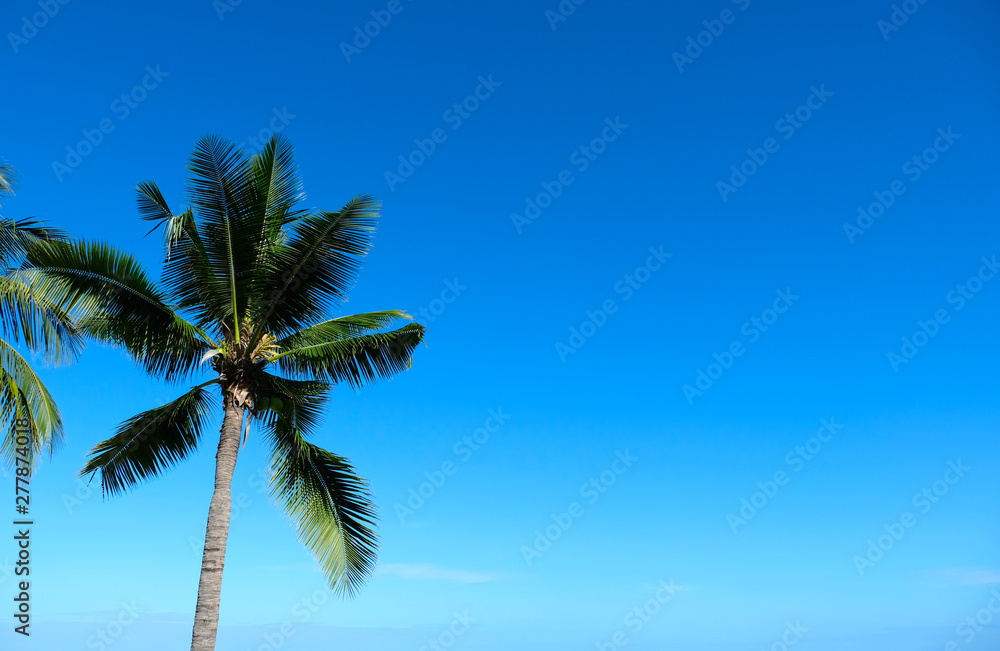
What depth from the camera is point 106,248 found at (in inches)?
562

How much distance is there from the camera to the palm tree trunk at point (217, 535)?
13445mm

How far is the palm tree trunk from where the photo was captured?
44.1 ft

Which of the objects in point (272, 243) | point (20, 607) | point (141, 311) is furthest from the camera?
point (272, 243)

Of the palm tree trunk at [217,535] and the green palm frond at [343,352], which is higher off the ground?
the green palm frond at [343,352]

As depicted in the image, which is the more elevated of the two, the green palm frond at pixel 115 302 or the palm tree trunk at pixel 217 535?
the green palm frond at pixel 115 302

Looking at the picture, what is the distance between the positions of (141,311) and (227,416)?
2.52 meters

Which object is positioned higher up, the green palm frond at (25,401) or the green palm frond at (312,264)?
the green palm frond at (312,264)

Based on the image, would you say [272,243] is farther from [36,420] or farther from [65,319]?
[36,420]

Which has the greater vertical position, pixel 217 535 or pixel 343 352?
pixel 343 352

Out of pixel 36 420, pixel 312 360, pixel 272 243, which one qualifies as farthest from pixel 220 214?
pixel 36 420

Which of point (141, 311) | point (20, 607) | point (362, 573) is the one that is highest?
point (141, 311)

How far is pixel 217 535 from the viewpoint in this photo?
14133 millimetres

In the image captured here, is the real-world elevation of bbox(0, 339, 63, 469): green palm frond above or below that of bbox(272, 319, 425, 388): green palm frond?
below

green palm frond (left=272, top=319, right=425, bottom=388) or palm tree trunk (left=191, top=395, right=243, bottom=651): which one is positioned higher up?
green palm frond (left=272, top=319, right=425, bottom=388)
